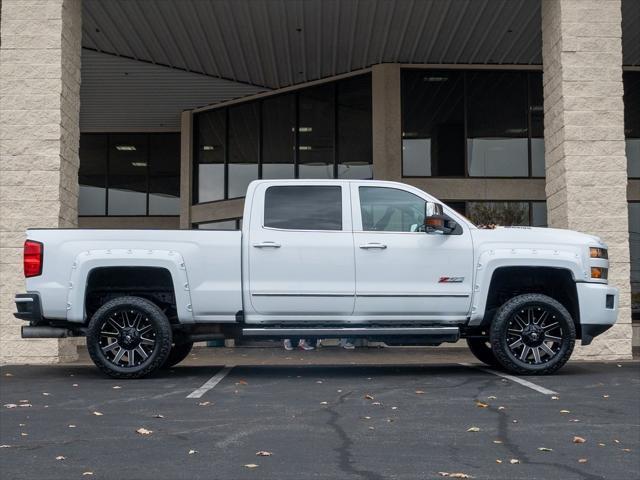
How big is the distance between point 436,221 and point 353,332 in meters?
1.48

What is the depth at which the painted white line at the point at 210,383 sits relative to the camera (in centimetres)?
780

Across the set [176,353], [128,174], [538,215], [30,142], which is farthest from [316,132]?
[176,353]

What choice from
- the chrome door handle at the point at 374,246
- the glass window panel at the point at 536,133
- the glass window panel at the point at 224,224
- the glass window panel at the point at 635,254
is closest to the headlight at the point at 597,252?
the chrome door handle at the point at 374,246

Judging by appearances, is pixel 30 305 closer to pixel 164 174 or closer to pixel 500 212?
pixel 500 212

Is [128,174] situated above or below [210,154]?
below

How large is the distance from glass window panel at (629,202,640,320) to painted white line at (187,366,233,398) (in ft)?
37.9

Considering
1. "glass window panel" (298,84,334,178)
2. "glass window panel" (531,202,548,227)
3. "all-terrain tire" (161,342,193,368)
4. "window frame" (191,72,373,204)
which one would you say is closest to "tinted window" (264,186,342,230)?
"all-terrain tire" (161,342,193,368)

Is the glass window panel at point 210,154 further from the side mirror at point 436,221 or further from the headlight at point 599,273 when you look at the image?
the headlight at point 599,273

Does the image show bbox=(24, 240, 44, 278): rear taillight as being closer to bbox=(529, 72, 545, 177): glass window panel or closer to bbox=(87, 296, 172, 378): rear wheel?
bbox=(87, 296, 172, 378): rear wheel

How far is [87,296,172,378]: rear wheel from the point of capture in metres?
8.66

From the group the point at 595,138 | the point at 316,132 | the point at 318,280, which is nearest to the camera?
the point at 318,280

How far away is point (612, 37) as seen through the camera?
41.1 feet

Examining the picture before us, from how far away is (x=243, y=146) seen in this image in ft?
77.0

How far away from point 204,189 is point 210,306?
15984 mm
